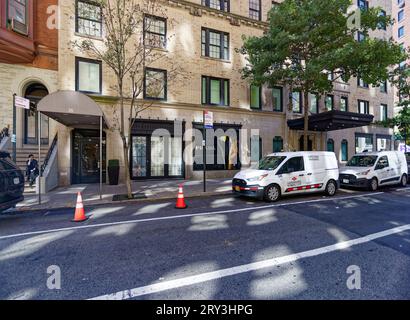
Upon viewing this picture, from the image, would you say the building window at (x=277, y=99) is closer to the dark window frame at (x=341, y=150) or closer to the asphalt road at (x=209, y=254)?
the dark window frame at (x=341, y=150)

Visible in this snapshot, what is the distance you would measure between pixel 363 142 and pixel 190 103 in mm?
18409

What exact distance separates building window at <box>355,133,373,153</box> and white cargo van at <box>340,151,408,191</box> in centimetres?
1020

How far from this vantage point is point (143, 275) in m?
3.46

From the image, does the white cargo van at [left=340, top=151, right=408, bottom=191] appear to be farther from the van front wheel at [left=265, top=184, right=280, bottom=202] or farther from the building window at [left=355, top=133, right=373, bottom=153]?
the building window at [left=355, top=133, right=373, bottom=153]

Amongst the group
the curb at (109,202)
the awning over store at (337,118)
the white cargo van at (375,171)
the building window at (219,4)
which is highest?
the building window at (219,4)

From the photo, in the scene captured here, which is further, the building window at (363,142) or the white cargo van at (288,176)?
A: the building window at (363,142)

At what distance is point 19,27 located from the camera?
12.6 metres

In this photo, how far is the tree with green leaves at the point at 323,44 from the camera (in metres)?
11.6

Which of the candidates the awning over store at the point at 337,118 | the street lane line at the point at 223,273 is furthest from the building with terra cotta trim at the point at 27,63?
the awning over store at the point at 337,118

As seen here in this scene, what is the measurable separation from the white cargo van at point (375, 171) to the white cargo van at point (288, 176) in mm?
1786

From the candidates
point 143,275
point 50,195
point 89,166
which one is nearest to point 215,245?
point 143,275

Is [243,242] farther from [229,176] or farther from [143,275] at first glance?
[229,176]

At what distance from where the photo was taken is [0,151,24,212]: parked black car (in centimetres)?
573
